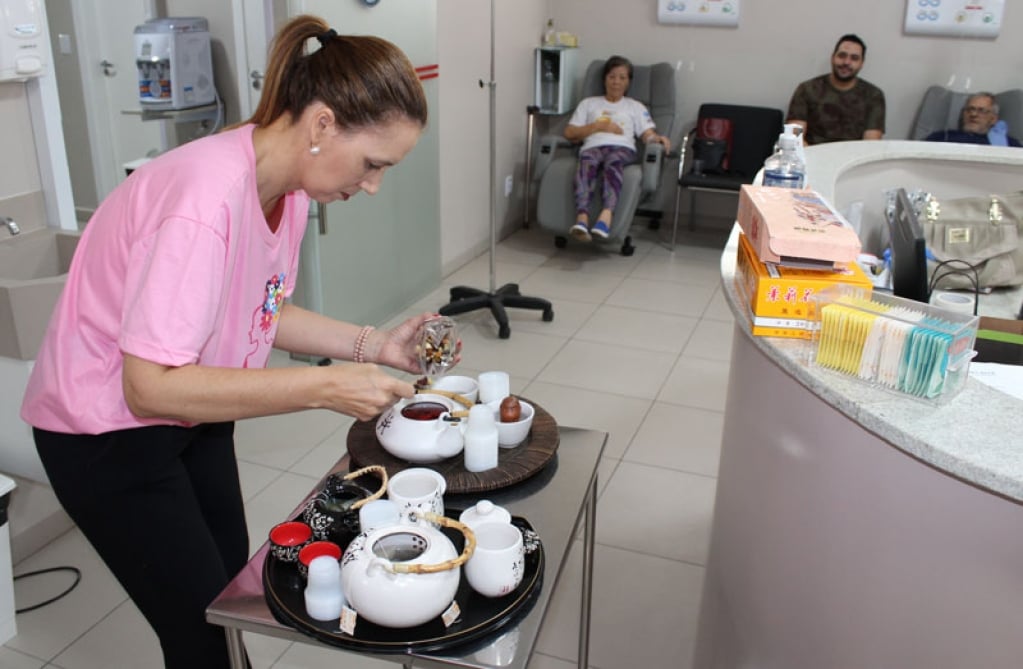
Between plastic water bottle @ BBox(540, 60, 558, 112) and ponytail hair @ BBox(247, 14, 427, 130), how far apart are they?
464 cm

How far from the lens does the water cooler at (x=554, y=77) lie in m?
5.77

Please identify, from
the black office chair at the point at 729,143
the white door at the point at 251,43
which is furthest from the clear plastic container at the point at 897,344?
the black office chair at the point at 729,143

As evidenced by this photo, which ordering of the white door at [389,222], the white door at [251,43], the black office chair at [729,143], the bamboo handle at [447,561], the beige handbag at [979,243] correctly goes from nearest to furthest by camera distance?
1. the bamboo handle at [447,561]
2. the beige handbag at [979,243]
3. the white door at [251,43]
4. the white door at [389,222]
5. the black office chair at [729,143]

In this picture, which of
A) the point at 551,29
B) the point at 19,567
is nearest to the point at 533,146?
the point at 551,29

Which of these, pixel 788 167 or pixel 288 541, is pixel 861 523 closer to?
pixel 288 541

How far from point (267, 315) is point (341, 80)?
43 centimetres

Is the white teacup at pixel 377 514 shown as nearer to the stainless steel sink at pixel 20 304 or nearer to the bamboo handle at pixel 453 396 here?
the bamboo handle at pixel 453 396

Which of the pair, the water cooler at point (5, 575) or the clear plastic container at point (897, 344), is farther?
the water cooler at point (5, 575)

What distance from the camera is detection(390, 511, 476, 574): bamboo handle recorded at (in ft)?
3.52

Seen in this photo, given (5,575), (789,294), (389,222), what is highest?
(789,294)

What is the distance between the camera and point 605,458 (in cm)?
312

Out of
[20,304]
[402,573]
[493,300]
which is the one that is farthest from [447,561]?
[493,300]

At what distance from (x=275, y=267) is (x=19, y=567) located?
1599 mm

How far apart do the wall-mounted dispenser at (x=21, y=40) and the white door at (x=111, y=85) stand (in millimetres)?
2534
